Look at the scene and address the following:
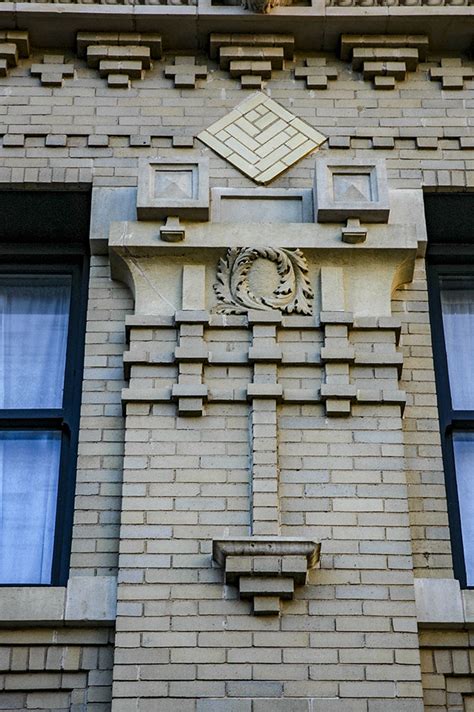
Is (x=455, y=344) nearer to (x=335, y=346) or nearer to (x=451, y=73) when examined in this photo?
(x=335, y=346)

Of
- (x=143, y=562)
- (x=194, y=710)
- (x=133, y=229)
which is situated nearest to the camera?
(x=194, y=710)

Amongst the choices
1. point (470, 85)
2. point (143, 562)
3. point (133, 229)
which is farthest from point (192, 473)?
point (470, 85)

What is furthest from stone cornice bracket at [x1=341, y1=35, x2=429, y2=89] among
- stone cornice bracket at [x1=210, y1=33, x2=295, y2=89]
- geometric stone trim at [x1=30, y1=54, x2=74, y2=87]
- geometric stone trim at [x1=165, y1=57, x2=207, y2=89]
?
geometric stone trim at [x1=30, y1=54, x2=74, y2=87]

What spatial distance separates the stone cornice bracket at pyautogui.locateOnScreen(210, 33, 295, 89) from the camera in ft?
34.3

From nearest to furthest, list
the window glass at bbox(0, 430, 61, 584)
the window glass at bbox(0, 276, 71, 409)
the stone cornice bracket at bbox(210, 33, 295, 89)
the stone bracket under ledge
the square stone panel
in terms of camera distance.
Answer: the stone bracket under ledge
the window glass at bbox(0, 430, 61, 584)
the window glass at bbox(0, 276, 71, 409)
the square stone panel
the stone cornice bracket at bbox(210, 33, 295, 89)

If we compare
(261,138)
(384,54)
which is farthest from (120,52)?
(384,54)

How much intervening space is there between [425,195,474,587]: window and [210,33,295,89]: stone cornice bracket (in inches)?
64.5

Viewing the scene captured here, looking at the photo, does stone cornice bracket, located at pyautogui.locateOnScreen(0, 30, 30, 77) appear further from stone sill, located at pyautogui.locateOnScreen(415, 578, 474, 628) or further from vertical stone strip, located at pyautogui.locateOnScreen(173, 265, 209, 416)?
stone sill, located at pyautogui.locateOnScreen(415, 578, 474, 628)

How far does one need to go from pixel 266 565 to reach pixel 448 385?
2289mm

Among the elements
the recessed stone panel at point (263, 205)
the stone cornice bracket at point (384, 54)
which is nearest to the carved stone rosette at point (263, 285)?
the recessed stone panel at point (263, 205)

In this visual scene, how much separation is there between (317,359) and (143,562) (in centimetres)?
177

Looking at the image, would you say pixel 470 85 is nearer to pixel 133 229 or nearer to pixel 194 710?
pixel 133 229

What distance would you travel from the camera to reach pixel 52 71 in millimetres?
10422

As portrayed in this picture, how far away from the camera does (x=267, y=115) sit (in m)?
10.2
